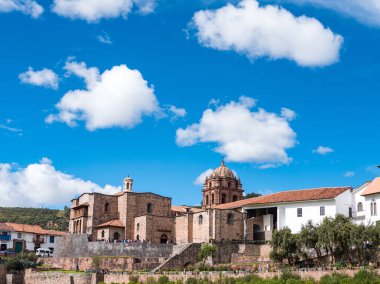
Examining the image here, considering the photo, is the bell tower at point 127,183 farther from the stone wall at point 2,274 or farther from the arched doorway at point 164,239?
the stone wall at point 2,274

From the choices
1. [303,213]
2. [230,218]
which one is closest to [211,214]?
[230,218]

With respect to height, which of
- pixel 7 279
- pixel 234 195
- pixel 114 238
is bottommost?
pixel 7 279

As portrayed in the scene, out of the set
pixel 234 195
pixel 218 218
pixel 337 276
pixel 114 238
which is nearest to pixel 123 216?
pixel 114 238

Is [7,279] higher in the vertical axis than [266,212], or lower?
lower

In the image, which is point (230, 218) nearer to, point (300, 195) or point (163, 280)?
point (300, 195)

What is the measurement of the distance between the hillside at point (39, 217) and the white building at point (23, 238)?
33.4 meters

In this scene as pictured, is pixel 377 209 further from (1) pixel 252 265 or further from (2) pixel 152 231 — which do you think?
(2) pixel 152 231

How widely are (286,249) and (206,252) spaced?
10.5 meters

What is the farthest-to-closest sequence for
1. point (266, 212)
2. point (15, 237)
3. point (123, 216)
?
point (15, 237) → point (123, 216) → point (266, 212)

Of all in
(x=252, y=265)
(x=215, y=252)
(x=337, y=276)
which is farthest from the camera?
(x=215, y=252)

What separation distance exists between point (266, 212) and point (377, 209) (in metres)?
15.1

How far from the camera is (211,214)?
63.9m

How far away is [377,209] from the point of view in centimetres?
5484

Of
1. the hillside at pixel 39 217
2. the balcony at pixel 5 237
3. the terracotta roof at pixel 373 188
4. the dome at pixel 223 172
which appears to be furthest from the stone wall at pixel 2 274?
the hillside at pixel 39 217
